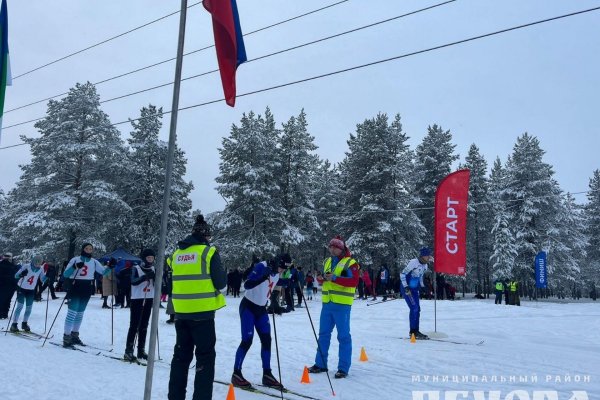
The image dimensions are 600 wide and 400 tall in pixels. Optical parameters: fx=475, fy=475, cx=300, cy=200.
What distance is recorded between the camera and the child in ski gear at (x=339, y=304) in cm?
757

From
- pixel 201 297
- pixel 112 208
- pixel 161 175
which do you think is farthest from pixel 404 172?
pixel 201 297

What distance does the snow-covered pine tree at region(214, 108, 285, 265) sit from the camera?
116 ft

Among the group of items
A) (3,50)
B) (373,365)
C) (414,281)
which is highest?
(3,50)

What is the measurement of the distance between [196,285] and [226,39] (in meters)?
3.09

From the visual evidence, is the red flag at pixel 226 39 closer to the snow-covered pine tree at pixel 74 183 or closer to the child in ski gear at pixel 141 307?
the child in ski gear at pixel 141 307

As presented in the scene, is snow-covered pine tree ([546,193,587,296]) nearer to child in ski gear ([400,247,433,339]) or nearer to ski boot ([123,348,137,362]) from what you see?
child in ski gear ([400,247,433,339])

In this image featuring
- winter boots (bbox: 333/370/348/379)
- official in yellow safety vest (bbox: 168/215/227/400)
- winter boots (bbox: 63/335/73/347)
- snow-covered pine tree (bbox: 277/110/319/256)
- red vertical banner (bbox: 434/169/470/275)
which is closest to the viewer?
official in yellow safety vest (bbox: 168/215/227/400)

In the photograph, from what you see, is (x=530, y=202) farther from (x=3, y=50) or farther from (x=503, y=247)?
(x=3, y=50)

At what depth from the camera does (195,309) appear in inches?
216

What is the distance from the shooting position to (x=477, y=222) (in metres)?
47.2

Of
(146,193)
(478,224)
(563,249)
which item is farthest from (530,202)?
(146,193)

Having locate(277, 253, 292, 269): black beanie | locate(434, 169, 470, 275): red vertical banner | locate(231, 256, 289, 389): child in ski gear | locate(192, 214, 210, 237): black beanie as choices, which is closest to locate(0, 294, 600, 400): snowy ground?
locate(231, 256, 289, 389): child in ski gear

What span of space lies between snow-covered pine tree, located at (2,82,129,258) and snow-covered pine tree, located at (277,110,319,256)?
12.5 m

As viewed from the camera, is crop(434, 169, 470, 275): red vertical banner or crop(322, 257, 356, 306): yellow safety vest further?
crop(434, 169, 470, 275): red vertical banner
